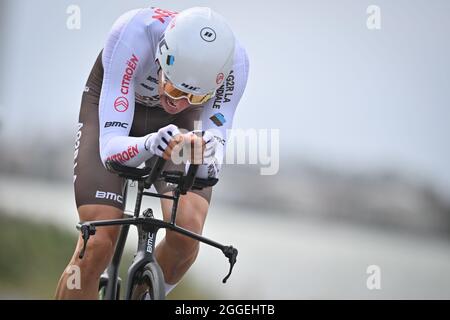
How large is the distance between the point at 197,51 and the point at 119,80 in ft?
2.05

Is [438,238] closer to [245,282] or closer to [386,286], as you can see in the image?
[386,286]

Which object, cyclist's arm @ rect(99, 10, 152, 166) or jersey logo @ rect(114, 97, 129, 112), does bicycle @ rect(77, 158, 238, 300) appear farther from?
jersey logo @ rect(114, 97, 129, 112)

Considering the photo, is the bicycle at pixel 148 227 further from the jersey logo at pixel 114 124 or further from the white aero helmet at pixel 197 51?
the white aero helmet at pixel 197 51

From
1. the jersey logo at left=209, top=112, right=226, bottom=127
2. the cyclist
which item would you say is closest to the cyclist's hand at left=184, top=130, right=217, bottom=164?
the cyclist

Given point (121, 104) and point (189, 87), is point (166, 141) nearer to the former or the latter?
point (189, 87)

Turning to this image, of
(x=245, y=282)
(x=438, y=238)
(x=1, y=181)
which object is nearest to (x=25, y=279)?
(x=245, y=282)

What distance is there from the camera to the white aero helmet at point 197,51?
4.39 metres

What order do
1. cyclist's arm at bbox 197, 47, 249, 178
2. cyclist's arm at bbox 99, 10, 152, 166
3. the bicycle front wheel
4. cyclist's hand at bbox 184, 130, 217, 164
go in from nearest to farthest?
cyclist's hand at bbox 184, 130, 217, 164 < the bicycle front wheel < cyclist's arm at bbox 99, 10, 152, 166 < cyclist's arm at bbox 197, 47, 249, 178

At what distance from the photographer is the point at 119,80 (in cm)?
480

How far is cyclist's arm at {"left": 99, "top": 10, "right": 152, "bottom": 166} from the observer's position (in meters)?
4.70

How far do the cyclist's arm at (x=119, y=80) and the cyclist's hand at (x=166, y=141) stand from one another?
1.22 ft

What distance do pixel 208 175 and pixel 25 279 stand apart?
6915mm

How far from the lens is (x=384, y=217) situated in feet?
51.7

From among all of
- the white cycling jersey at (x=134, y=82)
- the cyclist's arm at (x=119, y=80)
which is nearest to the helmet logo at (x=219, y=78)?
the white cycling jersey at (x=134, y=82)
